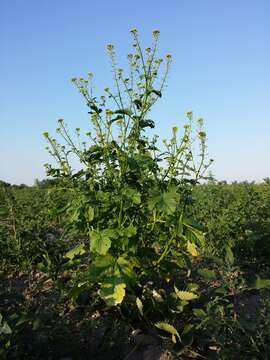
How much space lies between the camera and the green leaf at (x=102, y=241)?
2869mm

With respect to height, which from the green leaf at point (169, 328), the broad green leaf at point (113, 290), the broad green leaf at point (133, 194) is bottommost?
the green leaf at point (169, 328)

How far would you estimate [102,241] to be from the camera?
2.91 m

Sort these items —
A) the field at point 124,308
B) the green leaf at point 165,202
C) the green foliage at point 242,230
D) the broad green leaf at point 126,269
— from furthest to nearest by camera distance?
1. the green foliage at point 242,230
2. the broad green leaf at point 126,269
3. the green leaf at point 165,202
4. the field at point 124,308

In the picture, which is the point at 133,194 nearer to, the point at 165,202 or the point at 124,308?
the point at 165,202

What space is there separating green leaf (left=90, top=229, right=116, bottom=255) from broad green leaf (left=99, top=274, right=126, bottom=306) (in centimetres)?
20

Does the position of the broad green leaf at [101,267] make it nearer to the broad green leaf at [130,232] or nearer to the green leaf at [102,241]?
the green leaf at [102,241]

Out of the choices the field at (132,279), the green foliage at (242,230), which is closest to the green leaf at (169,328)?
the field at (132,279)

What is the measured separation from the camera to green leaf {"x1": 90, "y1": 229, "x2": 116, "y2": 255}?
287 centimetres

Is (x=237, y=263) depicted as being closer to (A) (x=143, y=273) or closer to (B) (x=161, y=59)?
(A) (x=143, y=273)

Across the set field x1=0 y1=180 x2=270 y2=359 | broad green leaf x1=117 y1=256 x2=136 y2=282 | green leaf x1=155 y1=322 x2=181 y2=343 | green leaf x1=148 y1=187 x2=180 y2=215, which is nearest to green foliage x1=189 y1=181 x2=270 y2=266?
field x1=0 y1=180 x2=270 y2=359

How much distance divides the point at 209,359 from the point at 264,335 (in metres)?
0.51

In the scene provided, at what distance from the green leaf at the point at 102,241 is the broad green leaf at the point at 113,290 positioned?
204 mm

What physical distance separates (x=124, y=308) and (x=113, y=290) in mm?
643

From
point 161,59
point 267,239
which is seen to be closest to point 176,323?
point 267,239
